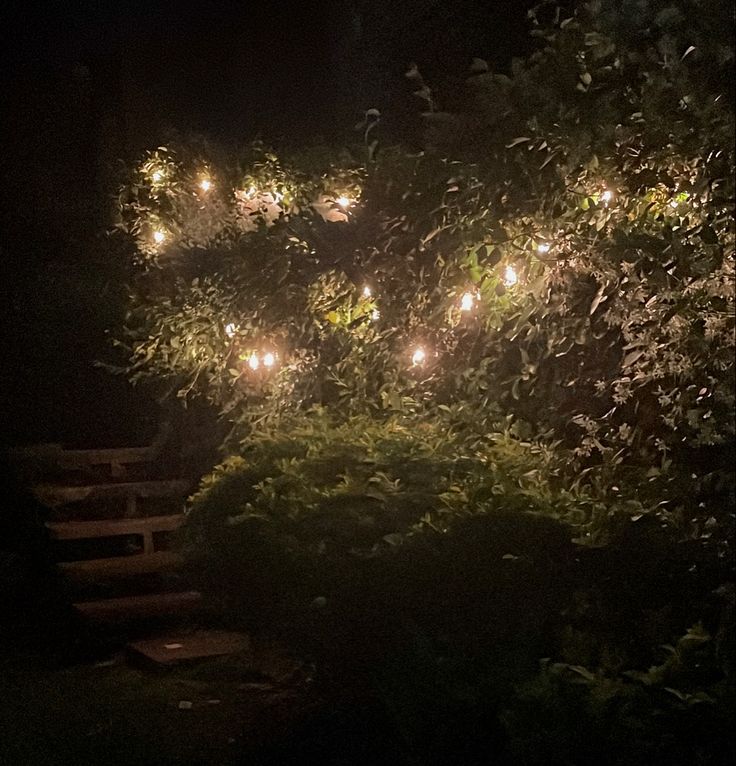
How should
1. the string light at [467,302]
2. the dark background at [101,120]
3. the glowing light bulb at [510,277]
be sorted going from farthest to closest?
the dark background at [101,120], the string light at [467,302], the glowing light bulb at [510,277]

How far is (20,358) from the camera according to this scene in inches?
378

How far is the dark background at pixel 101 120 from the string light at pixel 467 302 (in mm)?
3001

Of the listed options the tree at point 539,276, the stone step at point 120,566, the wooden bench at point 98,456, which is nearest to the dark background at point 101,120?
the wooden bench at point 98,456

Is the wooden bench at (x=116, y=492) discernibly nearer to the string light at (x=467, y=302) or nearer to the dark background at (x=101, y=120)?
the dark background at (x=101, y=120)

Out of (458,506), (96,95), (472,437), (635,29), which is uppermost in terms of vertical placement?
(96,95)

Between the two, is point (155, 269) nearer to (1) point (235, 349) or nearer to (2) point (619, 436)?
(1) point (235, 349)

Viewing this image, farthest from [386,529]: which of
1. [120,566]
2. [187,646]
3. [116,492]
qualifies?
[116,492]

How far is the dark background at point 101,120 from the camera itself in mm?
8562

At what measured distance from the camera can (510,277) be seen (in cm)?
507

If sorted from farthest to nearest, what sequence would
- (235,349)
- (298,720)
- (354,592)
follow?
(235,349) → (298,720) → (354,592)

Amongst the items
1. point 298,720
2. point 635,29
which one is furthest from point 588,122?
point 298,720

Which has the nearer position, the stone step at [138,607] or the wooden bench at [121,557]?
the stone step at [138,607]

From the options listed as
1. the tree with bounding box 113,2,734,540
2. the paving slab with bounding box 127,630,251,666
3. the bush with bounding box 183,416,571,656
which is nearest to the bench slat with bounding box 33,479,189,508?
the tree with bounding box 113,2,734,540

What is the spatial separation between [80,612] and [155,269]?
2861 mm
